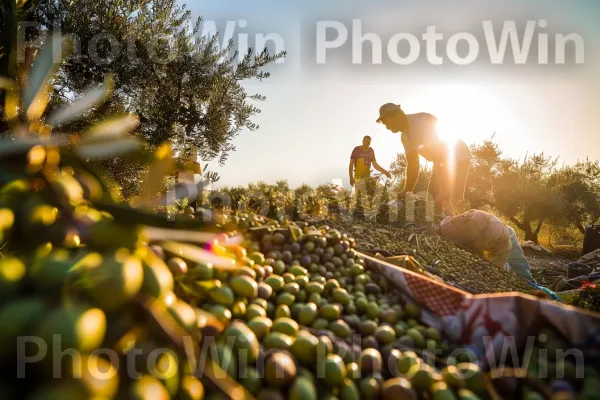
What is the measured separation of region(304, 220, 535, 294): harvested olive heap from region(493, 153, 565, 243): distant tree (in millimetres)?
23968

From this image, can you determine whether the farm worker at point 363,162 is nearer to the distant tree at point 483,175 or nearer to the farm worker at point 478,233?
the farm worker at point 478,233

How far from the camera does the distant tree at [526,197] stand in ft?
88.1

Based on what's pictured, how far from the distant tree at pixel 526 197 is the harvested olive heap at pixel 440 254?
2397 centimetres

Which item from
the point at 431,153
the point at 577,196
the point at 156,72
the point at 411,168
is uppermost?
the point at 156,72

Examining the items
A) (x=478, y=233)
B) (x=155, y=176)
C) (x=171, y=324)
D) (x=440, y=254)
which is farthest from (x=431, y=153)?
(x=171, y=324)

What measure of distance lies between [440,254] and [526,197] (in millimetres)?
25658

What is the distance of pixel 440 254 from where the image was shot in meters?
6.71

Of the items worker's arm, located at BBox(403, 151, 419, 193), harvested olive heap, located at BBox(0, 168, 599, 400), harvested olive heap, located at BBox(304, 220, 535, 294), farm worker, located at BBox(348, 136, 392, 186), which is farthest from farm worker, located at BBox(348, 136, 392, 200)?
harvested olive heap, located at BBox(0, 168, 599, 400)

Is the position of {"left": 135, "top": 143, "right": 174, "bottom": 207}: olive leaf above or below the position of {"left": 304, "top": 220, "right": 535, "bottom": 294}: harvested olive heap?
above

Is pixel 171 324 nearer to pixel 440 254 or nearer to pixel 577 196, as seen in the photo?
pixel 440 254

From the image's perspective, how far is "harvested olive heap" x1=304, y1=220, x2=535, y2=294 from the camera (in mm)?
5957

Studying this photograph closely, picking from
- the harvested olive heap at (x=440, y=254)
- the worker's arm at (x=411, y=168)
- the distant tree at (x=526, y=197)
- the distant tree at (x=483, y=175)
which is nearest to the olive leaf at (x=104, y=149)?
the harvested olive heap at (x=440, y=254)

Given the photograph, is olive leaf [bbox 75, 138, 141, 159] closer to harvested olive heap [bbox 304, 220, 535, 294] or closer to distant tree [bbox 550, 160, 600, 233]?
harvested olive heap [bbox 304, 220, 535, 294]

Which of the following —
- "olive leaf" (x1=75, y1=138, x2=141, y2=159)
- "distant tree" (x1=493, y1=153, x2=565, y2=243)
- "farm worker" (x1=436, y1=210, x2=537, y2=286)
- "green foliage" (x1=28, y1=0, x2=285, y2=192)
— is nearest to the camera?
"olive leaf" (x1=75, y1=138, x2=141, y2=159)
